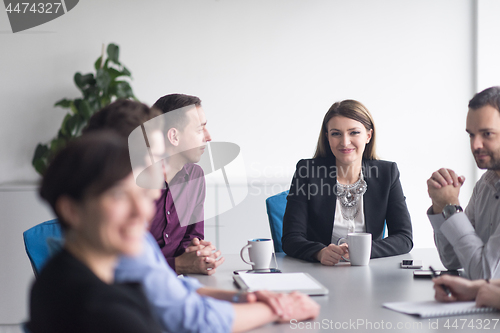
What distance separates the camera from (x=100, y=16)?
3.55m

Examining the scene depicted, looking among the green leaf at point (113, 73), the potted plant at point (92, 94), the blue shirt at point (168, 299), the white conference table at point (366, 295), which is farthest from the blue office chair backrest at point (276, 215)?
the green leaf at point (113, 73)

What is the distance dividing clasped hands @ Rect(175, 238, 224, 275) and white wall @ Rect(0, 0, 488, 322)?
1.91 metres

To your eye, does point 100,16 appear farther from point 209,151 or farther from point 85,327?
point 85,327

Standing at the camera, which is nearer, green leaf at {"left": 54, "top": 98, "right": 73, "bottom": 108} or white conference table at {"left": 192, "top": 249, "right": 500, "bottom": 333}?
white conference table at {"left": 192, "top": 249, "right": 500, "bottom": 333}

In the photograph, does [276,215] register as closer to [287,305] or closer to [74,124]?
[287,305]

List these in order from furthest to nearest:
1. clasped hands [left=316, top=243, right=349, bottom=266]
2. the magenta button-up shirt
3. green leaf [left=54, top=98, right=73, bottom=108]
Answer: green leaf [left=54, top=98, right=73, bottom=108] → the magenta button-up shirt → clasped hands [left=316, top=243, right=349, bottom=266]

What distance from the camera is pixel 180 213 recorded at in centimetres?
205

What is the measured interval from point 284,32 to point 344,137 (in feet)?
5.83

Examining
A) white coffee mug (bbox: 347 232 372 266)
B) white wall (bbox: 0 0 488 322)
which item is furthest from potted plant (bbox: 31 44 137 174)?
white coffee mug (bbox: 347 232 372 266)

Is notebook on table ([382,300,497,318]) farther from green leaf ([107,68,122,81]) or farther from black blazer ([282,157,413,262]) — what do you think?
green leaf ([107,68,122,81])

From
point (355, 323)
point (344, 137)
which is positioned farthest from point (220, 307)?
point (344, 137)

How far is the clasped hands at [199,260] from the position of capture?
61.3 inches

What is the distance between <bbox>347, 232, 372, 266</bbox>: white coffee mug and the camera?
1597mm

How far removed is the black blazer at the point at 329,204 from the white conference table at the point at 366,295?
10.3 inches
